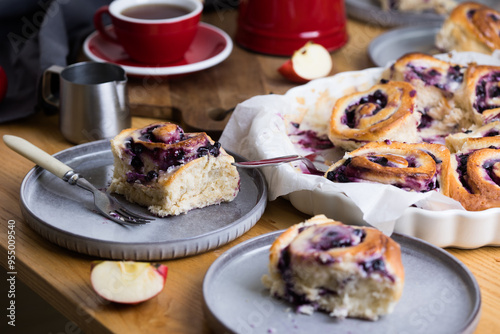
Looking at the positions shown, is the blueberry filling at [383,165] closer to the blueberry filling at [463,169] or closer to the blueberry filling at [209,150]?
the blueberry filling at [463,169]

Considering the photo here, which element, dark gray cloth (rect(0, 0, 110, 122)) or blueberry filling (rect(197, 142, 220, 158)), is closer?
blueberry filling (rect(197, 142, 220, 158))

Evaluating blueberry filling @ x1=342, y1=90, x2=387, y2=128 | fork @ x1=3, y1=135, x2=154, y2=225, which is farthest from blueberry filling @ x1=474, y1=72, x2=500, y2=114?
fork @ x1=3, y1=135, x2=154, y2=225

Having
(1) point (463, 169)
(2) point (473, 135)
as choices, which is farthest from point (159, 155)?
(2) point (473, 135)

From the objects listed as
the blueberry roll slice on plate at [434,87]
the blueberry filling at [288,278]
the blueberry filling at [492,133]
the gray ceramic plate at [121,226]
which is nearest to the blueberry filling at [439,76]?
the blueberry roll slice on plate at [434,87]

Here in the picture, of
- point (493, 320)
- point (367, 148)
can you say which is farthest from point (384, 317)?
point (367, 148)

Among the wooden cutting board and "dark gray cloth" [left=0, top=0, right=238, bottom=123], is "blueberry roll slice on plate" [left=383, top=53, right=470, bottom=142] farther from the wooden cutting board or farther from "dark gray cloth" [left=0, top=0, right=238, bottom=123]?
A: "dark gray cloth" [left=0, top=0, right=238, bottom=123]

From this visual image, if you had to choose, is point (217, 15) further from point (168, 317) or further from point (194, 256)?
point (168, 317)

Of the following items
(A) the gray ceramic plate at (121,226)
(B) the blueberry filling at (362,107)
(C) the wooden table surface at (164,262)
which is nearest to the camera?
(C) the wooden table surface at (164,262)
